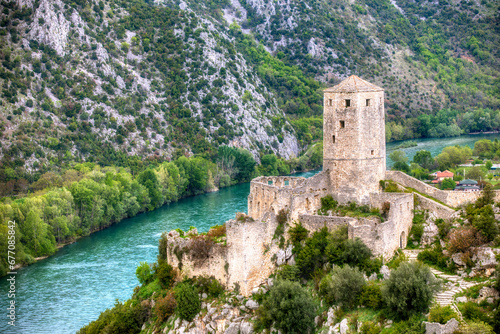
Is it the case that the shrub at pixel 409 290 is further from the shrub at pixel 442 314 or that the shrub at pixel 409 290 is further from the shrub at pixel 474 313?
the shrub at pixel 474 313

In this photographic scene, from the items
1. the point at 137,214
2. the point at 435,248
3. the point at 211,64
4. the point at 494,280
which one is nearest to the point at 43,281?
the point at 137,214

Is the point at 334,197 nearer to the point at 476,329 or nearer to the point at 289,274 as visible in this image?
the point at 289,274

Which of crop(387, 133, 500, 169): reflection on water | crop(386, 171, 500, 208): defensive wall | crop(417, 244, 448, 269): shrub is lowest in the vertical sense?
crop(417, 244, 448, 269): shrub

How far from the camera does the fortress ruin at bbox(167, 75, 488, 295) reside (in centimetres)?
3997

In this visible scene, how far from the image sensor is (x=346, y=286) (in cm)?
3506

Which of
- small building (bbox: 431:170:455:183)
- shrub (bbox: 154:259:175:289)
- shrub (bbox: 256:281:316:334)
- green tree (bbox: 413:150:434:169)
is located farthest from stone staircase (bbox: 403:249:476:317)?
green tree (bbox: 413:150:434:169)

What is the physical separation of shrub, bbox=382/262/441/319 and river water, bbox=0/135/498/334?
26.7 metres

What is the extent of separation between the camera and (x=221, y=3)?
172 metres

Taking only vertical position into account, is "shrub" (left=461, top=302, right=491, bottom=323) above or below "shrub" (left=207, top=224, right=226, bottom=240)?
below

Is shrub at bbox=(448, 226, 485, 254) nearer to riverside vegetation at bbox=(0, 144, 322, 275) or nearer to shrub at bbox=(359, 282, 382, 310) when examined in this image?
shrub at bbox=(359, 282, 382, 310)

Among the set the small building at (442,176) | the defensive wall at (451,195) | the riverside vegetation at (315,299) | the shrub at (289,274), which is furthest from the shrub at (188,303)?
the small building at (442,176)

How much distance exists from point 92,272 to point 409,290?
37.0 metres

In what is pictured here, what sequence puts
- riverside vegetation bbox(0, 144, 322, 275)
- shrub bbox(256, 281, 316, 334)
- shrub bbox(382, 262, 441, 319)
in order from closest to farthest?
shrub bbox(382, 262, 441, 319) → shrub bbox(256, 281, 316, 334) → riverside vegetation bbox(0, 144, 322, 275)

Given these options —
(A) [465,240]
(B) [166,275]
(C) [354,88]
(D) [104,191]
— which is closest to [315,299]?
(A) [465,240]
